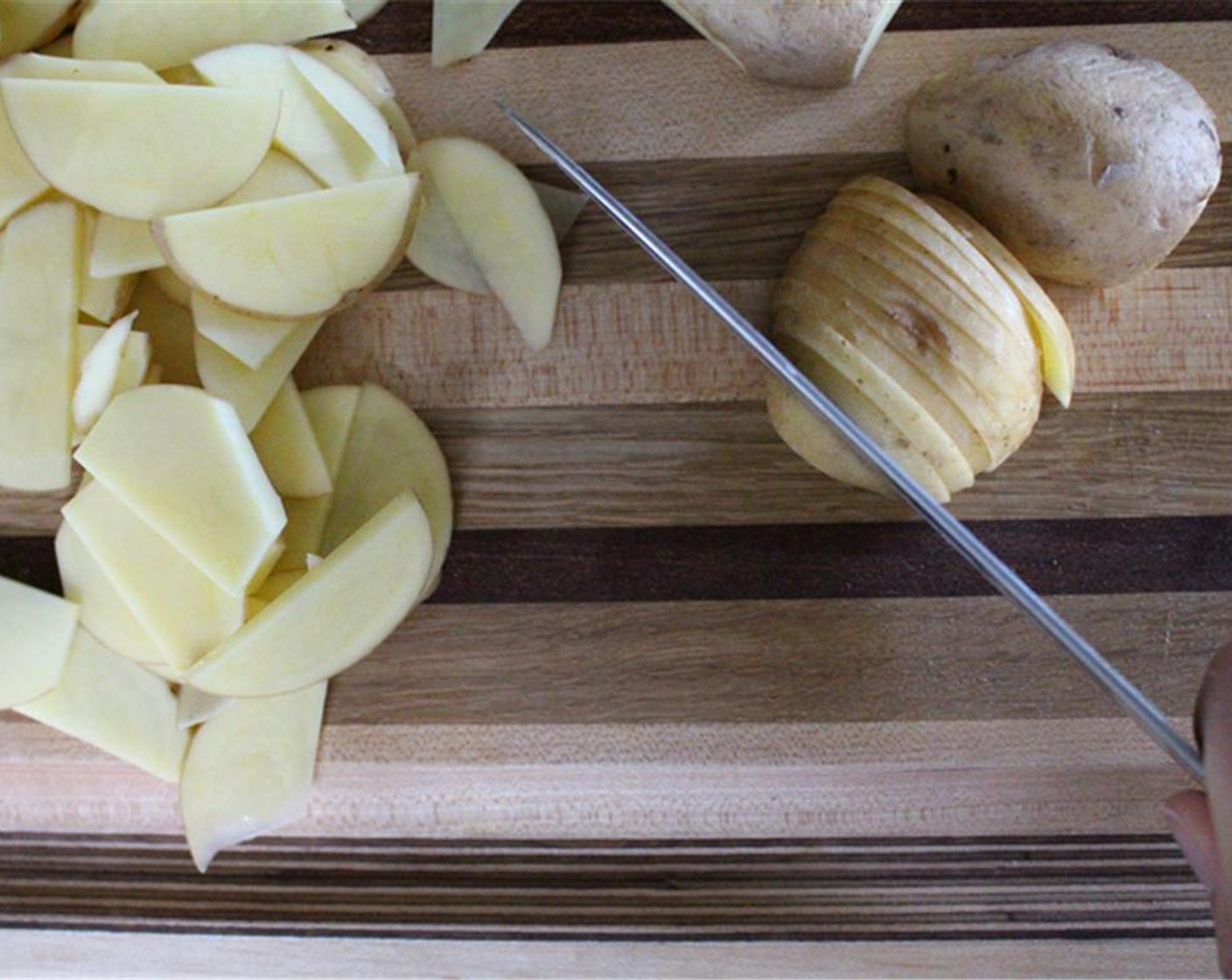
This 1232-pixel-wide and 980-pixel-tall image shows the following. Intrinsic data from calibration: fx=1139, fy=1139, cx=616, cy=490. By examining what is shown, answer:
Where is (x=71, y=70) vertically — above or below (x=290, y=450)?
above

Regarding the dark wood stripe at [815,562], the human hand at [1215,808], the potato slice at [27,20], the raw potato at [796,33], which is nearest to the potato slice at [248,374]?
the dark wood stripe at [815,562]

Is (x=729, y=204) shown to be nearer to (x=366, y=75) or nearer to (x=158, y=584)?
(x=366, y=75)

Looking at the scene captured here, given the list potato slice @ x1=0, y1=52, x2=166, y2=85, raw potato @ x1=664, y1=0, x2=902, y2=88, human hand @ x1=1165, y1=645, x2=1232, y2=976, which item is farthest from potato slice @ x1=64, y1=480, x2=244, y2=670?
human hand @ x1=1165, y1=645, x2=1232, y2=976

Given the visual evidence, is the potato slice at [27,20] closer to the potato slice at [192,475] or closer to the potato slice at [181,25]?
the potato slice at [181,25]

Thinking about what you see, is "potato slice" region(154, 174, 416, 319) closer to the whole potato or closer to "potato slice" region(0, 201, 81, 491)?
"potato slice" region(0, 201, 81, 491)

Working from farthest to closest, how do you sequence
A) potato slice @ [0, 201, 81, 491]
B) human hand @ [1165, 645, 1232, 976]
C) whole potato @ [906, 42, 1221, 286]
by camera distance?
potato slice @ [0, 201, 81, 491] < whole potato @ [906, 42, 1221, 286] < human hand @ [1165, 645, 1232, 976]

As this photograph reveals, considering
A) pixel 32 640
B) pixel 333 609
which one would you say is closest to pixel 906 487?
pixel 333 609
